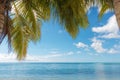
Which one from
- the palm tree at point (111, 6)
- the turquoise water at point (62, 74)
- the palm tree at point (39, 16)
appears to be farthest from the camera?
the turquoise water at point (62, 74)

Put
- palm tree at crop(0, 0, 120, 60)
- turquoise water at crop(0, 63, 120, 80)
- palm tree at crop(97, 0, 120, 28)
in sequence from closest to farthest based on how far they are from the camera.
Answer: palm tree at crop(97, 0, 120, 28), palm tree at crop(0, 0, 120, 60), turquoise water at crop(0, 63, 120, 80)

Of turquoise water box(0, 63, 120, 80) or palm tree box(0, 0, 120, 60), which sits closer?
palm tree box(0, 0, 120, 60)

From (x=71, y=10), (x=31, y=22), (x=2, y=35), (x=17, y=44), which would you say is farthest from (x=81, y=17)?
(x=2, y=35)

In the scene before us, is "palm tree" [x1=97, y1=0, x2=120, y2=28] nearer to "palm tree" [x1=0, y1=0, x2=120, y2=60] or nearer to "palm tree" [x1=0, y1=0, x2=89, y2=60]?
"palm tree" [x1=0, y1=0, x2=120, y2=60]

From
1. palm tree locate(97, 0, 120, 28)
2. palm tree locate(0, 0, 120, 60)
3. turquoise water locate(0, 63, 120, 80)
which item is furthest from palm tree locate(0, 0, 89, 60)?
turquoise water locate(0, 63, 120, 80)

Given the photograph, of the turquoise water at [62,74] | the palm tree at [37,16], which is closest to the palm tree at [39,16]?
the palm tree at [37,16]

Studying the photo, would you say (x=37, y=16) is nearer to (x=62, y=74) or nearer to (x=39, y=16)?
(x=39, y=16)

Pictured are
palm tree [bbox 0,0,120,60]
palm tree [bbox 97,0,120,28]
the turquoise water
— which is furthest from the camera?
the turquoise water

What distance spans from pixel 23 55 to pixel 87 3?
2.67 m

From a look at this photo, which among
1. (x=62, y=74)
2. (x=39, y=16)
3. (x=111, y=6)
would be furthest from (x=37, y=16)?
(x=62, y=74)

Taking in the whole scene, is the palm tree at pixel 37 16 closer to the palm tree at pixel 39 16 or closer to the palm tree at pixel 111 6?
the palm tree at pixel 39 16

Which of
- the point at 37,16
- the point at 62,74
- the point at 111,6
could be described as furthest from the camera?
the point at 62,74

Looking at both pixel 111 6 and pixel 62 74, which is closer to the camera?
pixel 111 6

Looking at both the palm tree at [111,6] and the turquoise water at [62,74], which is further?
the turquoise water at [62,74]
